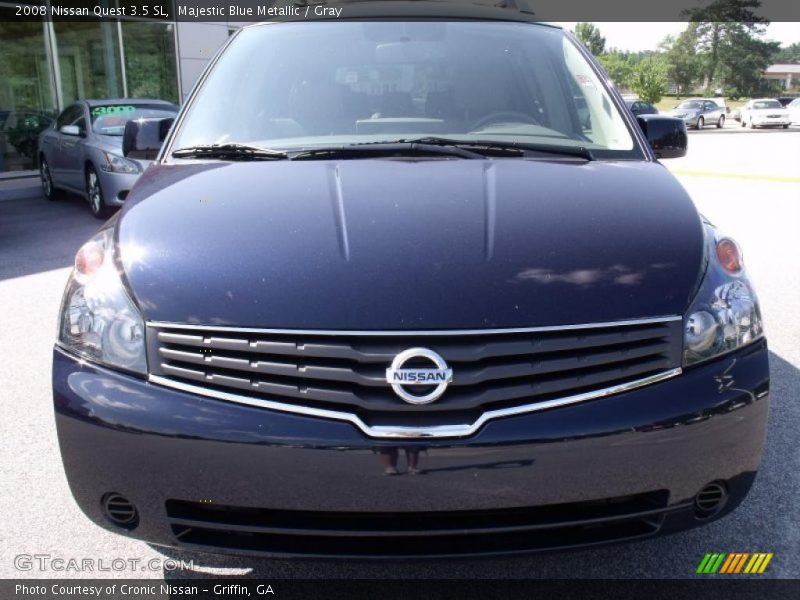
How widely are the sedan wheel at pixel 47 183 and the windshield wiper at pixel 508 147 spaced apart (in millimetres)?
10232

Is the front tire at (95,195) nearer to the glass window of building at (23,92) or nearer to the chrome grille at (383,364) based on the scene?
the glass window of building at (23,92)

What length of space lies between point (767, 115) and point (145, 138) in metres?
A: 38.1

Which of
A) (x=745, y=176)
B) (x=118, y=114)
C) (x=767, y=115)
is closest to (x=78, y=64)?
(x=118, y=114)

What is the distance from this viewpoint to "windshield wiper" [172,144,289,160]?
2.84 metres

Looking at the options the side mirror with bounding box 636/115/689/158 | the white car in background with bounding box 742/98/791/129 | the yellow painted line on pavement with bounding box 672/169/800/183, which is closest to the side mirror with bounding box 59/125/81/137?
the side mirror with bounding box 636/115/689/158

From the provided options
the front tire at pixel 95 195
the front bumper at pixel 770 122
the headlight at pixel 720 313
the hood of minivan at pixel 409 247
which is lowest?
the front bumper at pixel 770 122

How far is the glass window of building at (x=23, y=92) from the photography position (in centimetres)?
1445

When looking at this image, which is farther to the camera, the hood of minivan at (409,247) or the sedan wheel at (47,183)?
the sedan wheel at (47,183)

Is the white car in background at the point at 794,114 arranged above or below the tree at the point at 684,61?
below

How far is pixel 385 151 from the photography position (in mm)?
2816

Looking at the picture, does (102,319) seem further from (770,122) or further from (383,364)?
(770,122)

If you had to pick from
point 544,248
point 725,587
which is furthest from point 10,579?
point 725,587

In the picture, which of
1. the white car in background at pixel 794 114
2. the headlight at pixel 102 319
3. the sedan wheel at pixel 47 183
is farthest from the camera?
the white car in background at pixel 794 114

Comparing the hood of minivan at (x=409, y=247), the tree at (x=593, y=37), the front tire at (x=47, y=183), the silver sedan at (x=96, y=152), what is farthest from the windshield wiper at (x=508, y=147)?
→ the tree at (x=593, y=37)
